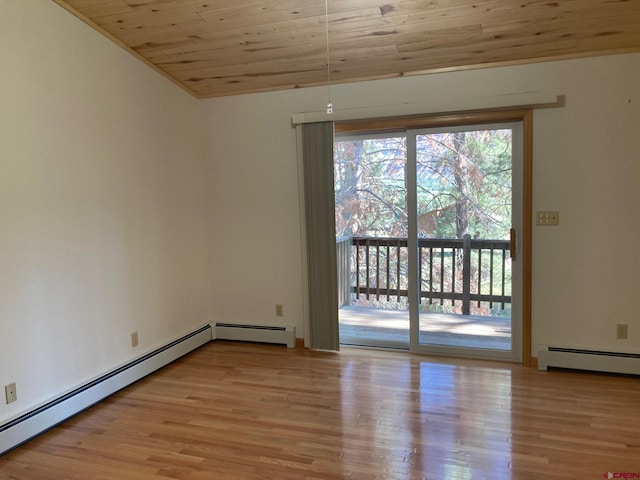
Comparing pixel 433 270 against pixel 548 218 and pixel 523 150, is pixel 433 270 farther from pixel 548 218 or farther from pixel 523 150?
pixel 523 150

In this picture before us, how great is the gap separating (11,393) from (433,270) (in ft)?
9.83

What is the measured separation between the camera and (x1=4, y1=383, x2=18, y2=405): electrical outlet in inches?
96.3

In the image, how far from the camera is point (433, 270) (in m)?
3.75

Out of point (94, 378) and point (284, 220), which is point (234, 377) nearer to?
point (94, 378)

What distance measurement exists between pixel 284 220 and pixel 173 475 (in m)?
2.29

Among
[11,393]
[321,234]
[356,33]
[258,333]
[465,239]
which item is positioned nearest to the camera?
[11,393]

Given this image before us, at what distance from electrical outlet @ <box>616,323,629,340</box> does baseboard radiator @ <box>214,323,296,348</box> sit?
2.53 meters

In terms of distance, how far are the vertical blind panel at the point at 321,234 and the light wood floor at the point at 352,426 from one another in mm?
434

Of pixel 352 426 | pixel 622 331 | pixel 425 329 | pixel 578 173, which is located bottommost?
pixel 352 426

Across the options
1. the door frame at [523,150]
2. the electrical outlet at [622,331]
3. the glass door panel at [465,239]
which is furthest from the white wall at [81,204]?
the electrical outlet at [622,331]

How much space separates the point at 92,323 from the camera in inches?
119

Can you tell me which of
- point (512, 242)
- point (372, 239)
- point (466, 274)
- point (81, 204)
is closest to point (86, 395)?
point (81, 204)

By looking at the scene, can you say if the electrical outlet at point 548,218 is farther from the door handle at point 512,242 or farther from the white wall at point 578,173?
the door handle at point 512,242

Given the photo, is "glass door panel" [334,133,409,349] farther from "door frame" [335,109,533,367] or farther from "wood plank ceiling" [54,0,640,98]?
"wood plank ceiling" [54,0,640,98]
